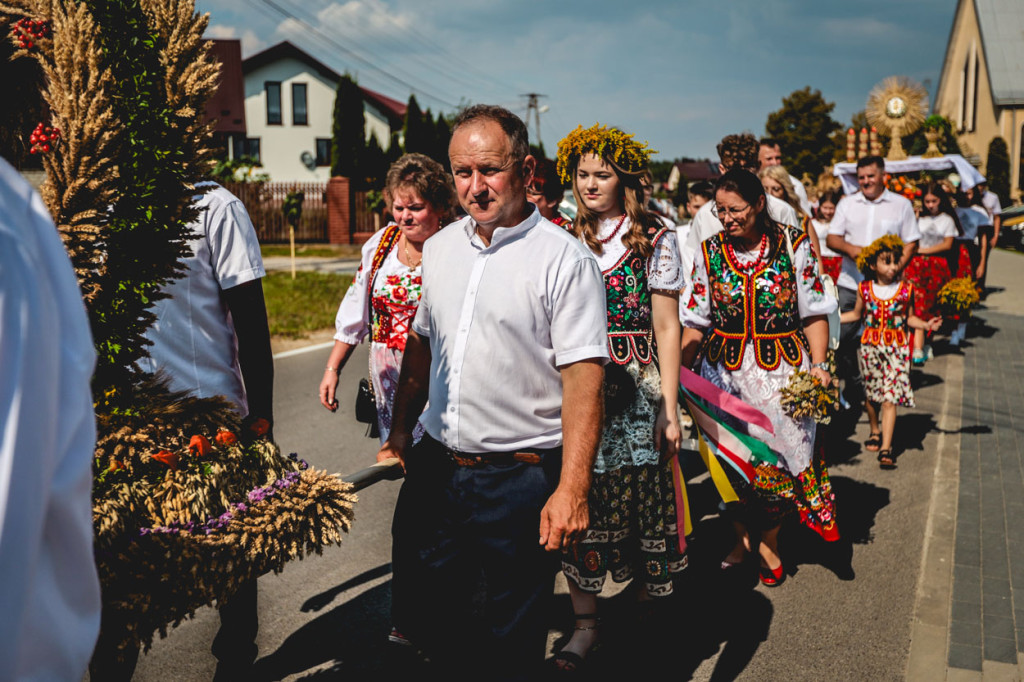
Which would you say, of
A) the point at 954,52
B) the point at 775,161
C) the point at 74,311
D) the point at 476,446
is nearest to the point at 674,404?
the point at 476,446

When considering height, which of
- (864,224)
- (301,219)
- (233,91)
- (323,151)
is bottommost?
(864,224)

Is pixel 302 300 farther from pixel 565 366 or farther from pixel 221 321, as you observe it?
pixel 565 366

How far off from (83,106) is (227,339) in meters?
1.41

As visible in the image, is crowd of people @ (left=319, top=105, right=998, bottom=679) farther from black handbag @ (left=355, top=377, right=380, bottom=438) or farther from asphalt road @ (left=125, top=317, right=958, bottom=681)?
asphalt road @ (left=125, top=317, right=958, bottom=681)

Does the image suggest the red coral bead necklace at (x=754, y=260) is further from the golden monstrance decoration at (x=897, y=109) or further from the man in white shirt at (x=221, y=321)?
the golden monstrance decoration at (x=897, y=109)

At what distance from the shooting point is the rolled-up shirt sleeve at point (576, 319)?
8.62 feet

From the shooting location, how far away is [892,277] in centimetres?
732

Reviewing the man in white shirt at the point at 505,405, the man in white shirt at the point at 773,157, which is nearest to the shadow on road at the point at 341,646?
the man in white shirt at the point at 505,405

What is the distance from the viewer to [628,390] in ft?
12.8

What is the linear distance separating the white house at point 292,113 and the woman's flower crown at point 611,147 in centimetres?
4603

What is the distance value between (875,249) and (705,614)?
4137 mm

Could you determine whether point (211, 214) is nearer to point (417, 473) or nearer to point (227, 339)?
point (227, 339)

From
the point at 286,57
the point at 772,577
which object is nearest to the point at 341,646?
the point at 772,577

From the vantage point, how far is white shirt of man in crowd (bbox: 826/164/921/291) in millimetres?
7949
